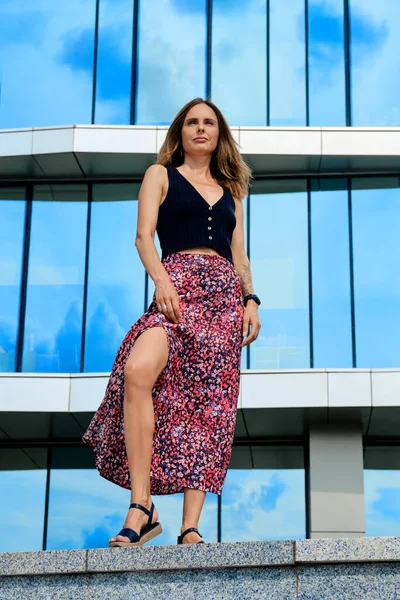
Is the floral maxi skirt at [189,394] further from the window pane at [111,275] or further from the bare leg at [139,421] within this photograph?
the window pane at [111,275]

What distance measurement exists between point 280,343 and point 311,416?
46.3 inches

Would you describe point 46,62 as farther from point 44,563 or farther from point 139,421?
point 44,563

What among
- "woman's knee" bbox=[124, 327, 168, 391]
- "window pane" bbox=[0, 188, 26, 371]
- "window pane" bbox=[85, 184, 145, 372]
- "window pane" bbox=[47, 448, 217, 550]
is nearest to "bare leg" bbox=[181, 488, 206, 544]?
"woman's knee" bbox=[124, 327, 168, 391]

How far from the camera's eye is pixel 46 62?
17875mm

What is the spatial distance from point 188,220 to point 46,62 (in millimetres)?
13106

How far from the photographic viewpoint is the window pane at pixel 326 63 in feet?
56.5

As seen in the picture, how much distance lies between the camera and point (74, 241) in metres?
17.0

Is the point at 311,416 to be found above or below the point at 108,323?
below

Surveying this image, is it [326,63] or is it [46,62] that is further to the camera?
[46,62]

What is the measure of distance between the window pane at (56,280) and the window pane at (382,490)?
4565 mm

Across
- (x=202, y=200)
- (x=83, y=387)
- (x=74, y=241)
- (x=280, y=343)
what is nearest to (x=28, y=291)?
(x=74, y=241)

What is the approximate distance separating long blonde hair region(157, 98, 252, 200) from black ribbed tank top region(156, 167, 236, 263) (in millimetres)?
199

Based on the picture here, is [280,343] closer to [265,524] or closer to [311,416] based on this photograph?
[311,416]

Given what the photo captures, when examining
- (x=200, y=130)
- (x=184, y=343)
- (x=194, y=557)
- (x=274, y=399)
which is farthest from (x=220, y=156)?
(x=274, y=399)
